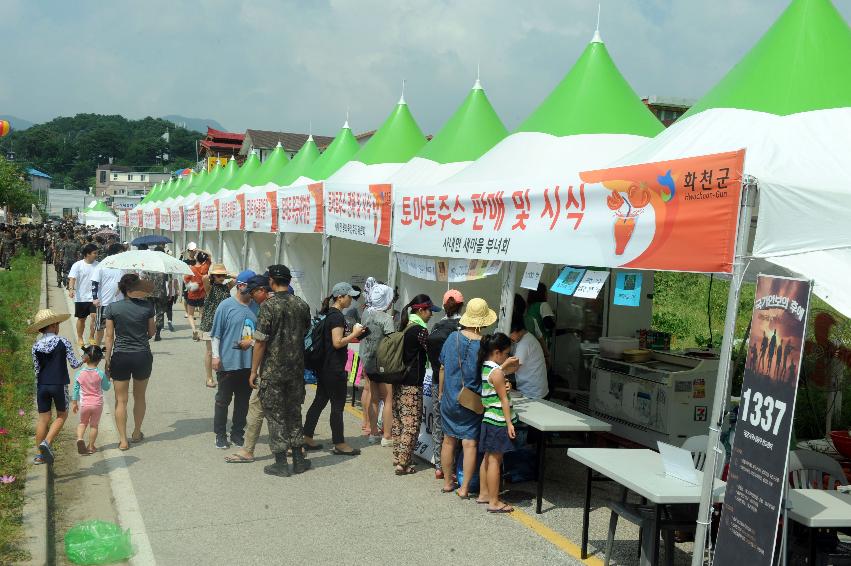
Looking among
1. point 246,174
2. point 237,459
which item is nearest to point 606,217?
point 237,459

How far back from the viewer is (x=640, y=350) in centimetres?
852

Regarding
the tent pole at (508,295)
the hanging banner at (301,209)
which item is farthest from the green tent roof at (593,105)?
the hanging banner at (301,209)

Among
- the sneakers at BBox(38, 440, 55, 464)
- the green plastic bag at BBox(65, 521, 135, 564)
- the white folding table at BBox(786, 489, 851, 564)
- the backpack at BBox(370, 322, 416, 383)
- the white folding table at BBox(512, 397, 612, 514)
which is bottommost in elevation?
the green plastic bag at BBox(65, 521, 135, 564)

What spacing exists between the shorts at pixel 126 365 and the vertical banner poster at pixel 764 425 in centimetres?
556

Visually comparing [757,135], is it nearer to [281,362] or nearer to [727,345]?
[727,345]

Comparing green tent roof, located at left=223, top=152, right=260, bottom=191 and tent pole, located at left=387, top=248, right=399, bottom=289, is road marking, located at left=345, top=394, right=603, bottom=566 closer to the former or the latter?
tent pole, located at left=387, top=248, right=399, bottom=289

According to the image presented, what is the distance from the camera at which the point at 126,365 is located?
24.1ft

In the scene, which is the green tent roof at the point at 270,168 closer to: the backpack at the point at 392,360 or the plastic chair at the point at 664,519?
the backpack at the point at 392,360

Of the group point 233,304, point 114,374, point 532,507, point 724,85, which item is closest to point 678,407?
point 532,507

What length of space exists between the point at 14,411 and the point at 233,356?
9.20ft

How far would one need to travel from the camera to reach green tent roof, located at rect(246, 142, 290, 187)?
17.5 m

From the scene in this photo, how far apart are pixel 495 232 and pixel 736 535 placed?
355cm

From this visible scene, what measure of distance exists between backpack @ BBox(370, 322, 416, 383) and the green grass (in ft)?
10.3

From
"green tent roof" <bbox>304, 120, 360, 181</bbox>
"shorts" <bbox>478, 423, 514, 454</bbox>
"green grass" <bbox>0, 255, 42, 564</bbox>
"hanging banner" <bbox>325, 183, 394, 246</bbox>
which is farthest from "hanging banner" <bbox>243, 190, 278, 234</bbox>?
"shorts" <bbox>478, 423, 514, 454</bbox>
